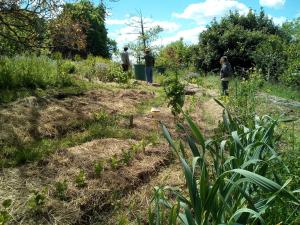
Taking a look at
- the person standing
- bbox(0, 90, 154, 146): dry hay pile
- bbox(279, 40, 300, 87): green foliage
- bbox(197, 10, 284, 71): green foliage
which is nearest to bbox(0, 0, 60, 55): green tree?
bbox(0, 90, 154, 146): dry hay pile

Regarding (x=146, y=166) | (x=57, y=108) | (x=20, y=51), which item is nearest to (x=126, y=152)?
(x=146, y=166)

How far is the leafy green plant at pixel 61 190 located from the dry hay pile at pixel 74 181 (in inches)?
1.6

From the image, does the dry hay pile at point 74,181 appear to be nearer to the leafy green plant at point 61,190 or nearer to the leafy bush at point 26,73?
the leafy green plant at point 61,190

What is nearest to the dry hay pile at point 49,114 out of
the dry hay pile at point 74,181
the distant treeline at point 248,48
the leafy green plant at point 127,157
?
the dry hay pile at point 74,181

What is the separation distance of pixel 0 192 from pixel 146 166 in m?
1.78

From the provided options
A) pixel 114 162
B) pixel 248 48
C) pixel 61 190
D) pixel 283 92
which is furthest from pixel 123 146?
pixel 248 48

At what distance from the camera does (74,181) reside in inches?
165

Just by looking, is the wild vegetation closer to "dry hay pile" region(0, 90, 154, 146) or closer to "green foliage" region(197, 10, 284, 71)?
"dry hay pile" region(0, 90, 154, 146)

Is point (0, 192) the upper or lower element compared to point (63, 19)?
lower

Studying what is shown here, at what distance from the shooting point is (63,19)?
1005cm

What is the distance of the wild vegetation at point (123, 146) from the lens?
269 centimetres

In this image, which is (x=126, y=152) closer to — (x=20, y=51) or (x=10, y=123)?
(x=10, y=123)

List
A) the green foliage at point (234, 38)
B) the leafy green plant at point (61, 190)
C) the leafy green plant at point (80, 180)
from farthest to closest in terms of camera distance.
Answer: the green foliage at point (234, 38), the leafy green plant at point (80, 180), the leafy green plant at point (61, 190)

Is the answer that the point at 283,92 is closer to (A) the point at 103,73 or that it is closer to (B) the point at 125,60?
(B) the point at 125,60
